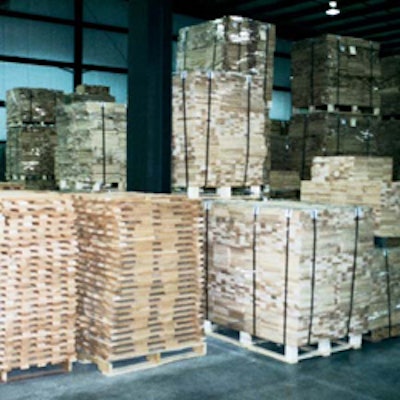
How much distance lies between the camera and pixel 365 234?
7.95m

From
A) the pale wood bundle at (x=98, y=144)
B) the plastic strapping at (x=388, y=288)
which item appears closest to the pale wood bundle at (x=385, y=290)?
the plastic strapping at (x=388, y=288)

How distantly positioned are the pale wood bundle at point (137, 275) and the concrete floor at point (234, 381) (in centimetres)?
30

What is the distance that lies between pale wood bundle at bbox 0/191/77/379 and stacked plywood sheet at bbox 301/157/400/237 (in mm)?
4036

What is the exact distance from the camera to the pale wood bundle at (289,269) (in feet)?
24.1

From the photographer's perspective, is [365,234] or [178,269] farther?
[365,234]

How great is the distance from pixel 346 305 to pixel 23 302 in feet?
11.8

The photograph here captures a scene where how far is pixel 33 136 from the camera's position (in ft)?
45.5

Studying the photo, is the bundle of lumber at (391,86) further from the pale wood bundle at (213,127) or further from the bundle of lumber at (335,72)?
the pale wood bundle at (213,127)

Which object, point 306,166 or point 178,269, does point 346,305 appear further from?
point 306,166

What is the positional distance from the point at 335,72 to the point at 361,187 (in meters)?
3.45

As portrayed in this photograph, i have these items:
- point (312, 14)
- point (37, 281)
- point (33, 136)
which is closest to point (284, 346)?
point (37, 281)

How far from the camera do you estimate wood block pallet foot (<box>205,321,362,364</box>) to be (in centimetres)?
746

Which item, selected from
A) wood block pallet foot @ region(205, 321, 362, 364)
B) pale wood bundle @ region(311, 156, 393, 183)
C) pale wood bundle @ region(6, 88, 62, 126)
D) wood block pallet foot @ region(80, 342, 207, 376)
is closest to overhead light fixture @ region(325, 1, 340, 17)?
pale wood bundle @ region(6, 88, 62, 126)

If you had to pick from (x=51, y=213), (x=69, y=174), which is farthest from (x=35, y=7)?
(x=51, y=213)
